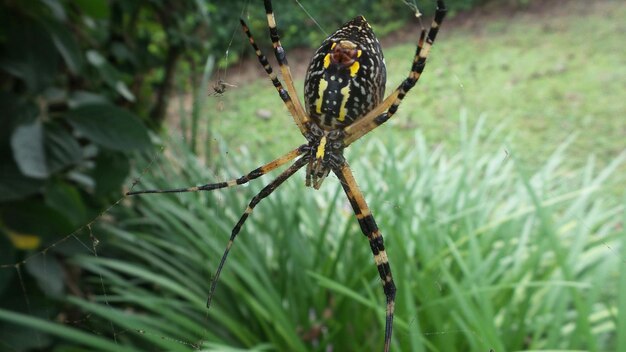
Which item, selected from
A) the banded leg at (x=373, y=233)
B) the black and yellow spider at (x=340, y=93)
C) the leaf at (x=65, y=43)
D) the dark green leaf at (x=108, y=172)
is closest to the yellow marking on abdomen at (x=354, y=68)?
the black and yellow spider at (x=340, y=93)

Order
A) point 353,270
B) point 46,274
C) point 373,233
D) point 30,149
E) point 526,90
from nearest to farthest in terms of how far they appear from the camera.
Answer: point 373,233 → point 30,149 → point 46,274 → point 353,270 → point 526,90

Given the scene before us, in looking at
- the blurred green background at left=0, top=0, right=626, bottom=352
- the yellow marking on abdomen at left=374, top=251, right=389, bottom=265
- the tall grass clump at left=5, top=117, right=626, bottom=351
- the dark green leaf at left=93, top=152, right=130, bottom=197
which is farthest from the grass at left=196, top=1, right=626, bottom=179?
the yellow marking on abdomen at left=374, top=251, right=389, bottom=265

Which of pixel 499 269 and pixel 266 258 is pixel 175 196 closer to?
pixel 266 258

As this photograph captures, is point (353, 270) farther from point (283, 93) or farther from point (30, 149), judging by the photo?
point (283, 93)

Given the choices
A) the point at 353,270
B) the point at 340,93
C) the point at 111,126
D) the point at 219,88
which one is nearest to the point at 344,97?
the point at 340,93

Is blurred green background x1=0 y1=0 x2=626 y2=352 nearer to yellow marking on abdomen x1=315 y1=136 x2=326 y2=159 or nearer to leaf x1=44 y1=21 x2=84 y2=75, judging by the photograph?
leaf x1=44 y1=21 x2=84 y2=75

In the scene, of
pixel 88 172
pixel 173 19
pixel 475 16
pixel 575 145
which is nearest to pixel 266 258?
pixel 88 172
